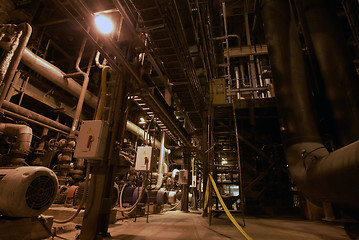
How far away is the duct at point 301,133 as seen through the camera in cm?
256

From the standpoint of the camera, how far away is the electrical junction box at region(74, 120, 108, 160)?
306cm

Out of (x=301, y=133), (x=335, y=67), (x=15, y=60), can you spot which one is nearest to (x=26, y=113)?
(x=15, y=60)

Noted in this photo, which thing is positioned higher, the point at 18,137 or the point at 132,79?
the point at 132,79

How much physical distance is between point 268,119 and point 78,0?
6.87 meters

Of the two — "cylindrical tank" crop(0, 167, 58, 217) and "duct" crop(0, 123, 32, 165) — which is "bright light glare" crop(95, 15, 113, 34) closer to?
"cylindrical tank" crop(0, 167, 58, 217)

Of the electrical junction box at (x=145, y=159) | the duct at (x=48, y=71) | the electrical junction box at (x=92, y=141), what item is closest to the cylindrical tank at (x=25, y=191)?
the electrical junction box at (x=92, y=141)

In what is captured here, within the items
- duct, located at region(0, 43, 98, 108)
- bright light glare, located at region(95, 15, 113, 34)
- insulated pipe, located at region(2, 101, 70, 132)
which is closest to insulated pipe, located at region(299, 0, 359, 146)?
bright light glare, located at region(95, 15, 113, 34)

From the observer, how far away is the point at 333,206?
9.90ft

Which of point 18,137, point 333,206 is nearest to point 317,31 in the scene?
point 333,206

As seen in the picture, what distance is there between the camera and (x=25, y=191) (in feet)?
7.79

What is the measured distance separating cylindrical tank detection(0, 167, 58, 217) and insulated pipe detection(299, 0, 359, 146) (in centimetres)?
559

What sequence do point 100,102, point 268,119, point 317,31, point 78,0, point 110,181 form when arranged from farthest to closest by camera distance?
point 268,119, point 317,31, point 100,102, point 110,181, point 78,0

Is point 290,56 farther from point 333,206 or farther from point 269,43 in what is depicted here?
point 333,206

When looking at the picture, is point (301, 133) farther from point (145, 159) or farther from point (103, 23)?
point (103, 23)
